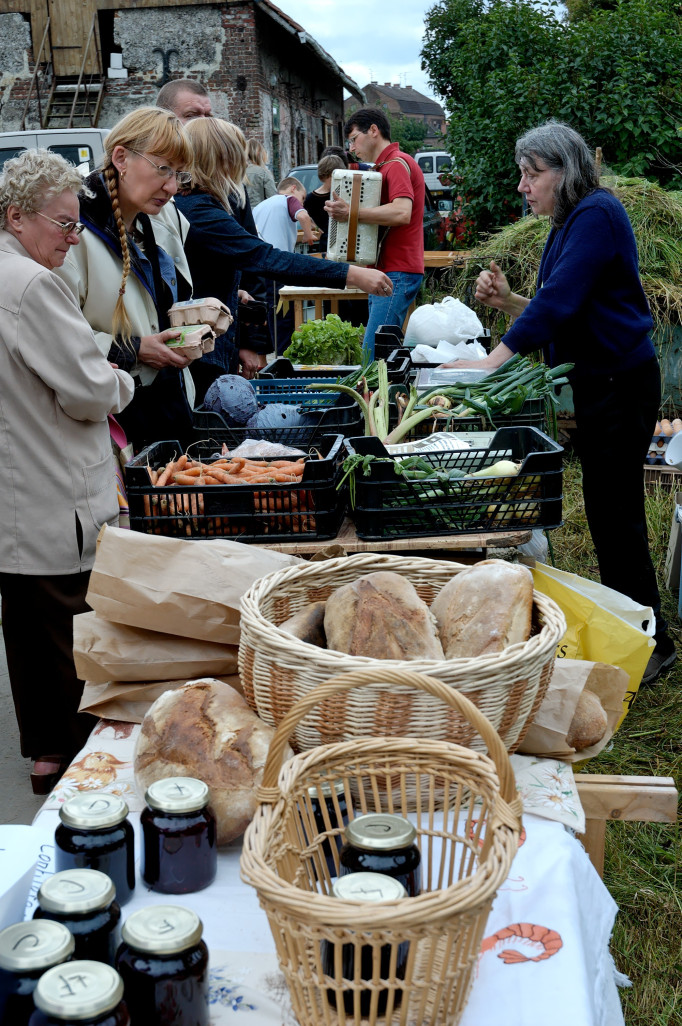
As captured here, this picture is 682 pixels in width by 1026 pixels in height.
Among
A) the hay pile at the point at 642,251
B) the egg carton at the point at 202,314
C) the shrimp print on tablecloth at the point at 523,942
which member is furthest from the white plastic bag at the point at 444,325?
the shrimp print on tablecloth at the point at 523,942

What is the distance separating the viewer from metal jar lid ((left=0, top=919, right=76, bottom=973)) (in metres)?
0.84

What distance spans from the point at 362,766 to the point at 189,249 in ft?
10.3

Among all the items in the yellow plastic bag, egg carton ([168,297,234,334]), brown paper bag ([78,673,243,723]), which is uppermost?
egg carton ([168,297,234,334])

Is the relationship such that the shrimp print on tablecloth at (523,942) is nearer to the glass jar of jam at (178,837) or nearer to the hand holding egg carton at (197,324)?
the glass jar of jam at (178,837)

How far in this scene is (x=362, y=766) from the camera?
126cm

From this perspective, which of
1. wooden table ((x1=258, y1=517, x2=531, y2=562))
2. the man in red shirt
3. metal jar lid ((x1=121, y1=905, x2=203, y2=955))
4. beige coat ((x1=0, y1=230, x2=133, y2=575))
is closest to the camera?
metal jar lid ((x1=121, y1=905, x2=203, y2=955))

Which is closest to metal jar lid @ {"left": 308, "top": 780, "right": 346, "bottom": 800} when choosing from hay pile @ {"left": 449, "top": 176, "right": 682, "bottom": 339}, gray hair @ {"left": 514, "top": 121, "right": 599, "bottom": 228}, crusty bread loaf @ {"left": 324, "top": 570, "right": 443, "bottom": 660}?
crusty bread loaf @ {"left": 324, "top": 570, "right": 443, "bottom": 660}

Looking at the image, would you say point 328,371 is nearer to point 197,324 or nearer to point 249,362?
point 249,362

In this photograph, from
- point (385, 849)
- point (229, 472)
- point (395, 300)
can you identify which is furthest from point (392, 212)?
point (385, 849)

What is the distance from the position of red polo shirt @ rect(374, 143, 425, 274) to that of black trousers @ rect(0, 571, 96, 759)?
362 cm

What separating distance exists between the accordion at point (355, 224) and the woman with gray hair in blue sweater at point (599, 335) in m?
1.83

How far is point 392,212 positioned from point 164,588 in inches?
167

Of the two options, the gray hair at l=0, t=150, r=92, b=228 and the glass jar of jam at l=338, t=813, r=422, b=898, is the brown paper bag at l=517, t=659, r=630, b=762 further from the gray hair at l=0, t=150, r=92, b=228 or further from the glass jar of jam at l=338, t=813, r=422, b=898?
the gray hair at l=0, t=150, r=92, b=228

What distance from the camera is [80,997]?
2.57 ft
